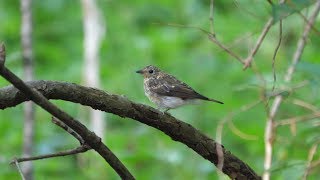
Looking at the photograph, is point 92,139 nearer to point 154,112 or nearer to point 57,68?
point 154,112

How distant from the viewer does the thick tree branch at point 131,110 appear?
366 cm

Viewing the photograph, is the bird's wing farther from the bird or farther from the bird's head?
the bird's head

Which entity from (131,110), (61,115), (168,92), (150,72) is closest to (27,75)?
(150,72)

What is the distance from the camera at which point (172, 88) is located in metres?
6.65

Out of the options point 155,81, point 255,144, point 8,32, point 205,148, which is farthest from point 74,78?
point 205,148

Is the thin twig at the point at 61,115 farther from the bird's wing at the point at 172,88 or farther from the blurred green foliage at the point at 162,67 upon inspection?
the bird's wing at the point at 172,88

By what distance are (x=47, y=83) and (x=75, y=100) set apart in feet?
0.47

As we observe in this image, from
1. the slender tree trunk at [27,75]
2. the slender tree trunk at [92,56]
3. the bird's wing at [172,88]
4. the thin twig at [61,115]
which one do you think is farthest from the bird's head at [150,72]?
the thin twig at [61,115]

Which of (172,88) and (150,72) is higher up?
(150,72)

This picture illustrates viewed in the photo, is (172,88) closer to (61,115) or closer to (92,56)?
(92,56)

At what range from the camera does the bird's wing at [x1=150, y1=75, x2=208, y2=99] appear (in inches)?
253

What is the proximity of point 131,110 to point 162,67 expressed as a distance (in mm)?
6300

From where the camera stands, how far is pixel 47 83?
12.1 ft

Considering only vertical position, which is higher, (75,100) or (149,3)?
(149,3)
